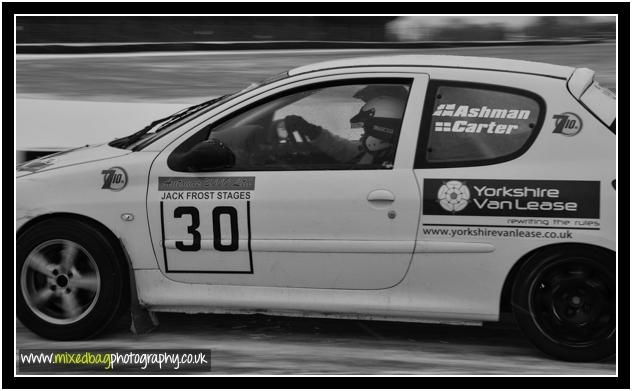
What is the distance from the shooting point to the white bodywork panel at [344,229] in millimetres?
5805

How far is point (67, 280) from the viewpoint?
20.1 feet

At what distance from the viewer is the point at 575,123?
19.2 ft

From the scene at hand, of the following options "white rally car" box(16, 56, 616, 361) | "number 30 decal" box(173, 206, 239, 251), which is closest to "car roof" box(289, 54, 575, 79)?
"white rally car" box(16, 56, 616, 361)

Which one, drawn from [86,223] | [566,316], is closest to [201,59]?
[86,223]

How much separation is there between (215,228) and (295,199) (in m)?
0.48

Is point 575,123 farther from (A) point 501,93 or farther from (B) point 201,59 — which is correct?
(B) point 201,59

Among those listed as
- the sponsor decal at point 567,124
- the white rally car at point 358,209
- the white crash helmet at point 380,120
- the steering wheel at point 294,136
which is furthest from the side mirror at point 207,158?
the sponsor decal at point 567,124

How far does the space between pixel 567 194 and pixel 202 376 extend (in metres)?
2.13

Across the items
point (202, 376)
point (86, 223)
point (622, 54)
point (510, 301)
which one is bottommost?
point (202, 376)

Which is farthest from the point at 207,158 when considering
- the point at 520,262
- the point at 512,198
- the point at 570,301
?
the point at 570,301

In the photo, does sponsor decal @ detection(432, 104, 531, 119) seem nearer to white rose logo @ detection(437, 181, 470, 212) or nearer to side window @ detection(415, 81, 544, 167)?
side window @ detection(415, 81, 544, 167)

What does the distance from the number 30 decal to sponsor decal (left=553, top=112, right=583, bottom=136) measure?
1804 mm

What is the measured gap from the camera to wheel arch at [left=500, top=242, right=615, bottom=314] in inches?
226

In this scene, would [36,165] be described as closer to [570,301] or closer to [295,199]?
[295,199]
